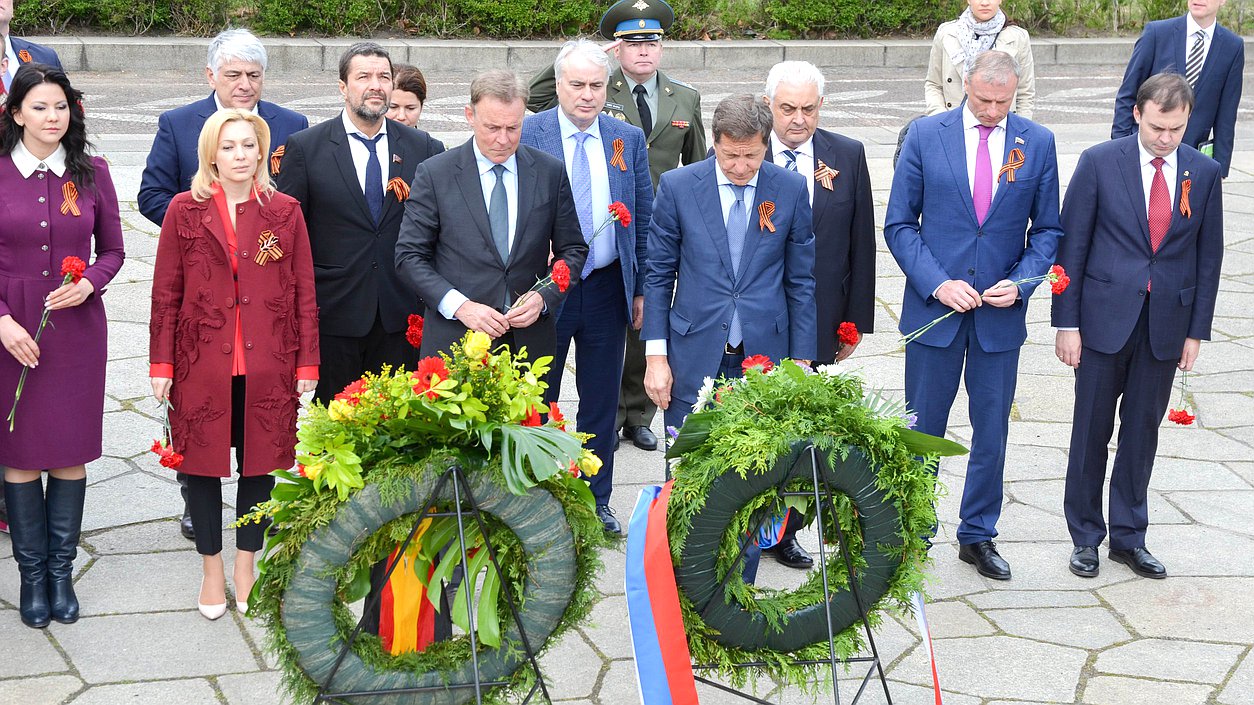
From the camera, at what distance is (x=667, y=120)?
663 centimetres

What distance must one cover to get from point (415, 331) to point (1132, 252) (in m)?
2.86

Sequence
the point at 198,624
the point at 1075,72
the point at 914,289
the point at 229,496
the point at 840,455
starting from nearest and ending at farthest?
the point at 840,455 < the point at 198,624 < the point at 914,289 < the point at 229,496 < the point at 1075,72

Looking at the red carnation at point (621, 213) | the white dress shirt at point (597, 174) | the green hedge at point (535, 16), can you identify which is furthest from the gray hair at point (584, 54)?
the green hedge at point (535, 16)

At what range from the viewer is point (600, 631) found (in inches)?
195

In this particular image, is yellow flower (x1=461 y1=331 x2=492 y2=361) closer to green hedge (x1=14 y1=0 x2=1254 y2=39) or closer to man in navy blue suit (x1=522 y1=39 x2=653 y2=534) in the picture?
man in navy blue suit (x1=522 y1=39 x2=653 y2=534)

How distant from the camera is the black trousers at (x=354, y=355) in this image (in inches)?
219

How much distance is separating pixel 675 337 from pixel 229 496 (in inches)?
91.7

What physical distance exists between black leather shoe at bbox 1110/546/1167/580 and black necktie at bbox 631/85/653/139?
114 inches

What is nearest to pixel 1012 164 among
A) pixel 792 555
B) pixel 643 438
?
pixel 792 555

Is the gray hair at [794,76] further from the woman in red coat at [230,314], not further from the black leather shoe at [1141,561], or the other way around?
the black leather shoe at [1141,561]

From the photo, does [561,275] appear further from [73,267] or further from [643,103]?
[643,103]

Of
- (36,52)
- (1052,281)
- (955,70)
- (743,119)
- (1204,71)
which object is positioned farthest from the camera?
(1204,71)

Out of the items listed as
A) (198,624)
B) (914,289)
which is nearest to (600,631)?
(198,624)

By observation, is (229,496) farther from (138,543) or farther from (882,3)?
(882,3)
